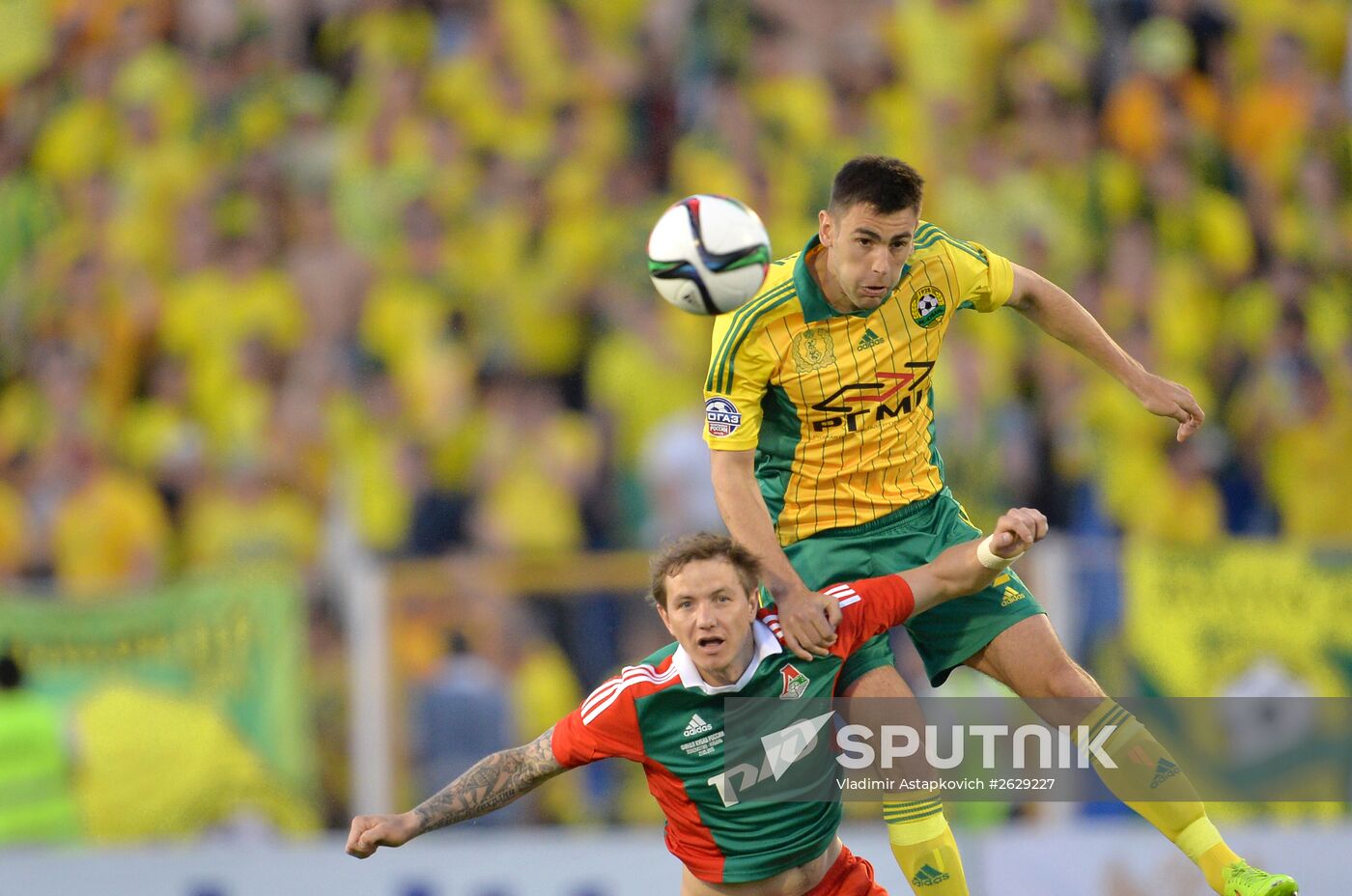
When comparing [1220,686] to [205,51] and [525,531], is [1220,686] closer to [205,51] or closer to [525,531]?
[525,531]

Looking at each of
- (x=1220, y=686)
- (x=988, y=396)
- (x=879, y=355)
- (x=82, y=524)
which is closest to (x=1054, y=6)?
(x=988, y=396)

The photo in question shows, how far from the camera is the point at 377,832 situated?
16.6ft

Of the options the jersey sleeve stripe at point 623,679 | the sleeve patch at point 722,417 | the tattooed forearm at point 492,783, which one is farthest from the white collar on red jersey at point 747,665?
the sleeve patch at point 722,417

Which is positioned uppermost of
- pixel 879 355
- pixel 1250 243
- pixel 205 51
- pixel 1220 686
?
pixel 205 51

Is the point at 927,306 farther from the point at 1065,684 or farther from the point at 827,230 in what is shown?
the point at 1065,684

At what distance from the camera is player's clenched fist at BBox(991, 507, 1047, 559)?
5.06 metres

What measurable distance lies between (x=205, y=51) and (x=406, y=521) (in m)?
4.27

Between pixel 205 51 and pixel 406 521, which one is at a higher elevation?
pixel 205 51

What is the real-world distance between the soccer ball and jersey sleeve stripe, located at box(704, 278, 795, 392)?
50 millimetres

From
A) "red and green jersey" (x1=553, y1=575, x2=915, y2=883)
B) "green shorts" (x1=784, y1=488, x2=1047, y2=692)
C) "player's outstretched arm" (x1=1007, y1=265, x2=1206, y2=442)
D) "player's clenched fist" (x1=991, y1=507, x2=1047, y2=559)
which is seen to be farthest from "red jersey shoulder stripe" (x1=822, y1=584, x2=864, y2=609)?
"player's outstretched arm" (x1=1007, y1=265, x2=1206, y2=442)

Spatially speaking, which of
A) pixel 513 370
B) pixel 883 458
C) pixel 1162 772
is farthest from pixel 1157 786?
pixel 513 370

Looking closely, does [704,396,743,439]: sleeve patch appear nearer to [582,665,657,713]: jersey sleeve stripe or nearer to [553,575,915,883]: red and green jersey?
[553,575,915,883]: red and green jersey

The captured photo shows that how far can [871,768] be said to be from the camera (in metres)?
5.79

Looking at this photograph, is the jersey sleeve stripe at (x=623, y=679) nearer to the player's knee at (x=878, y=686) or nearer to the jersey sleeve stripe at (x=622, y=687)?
the jersey sleeve stripe at (x=622, y=687)
